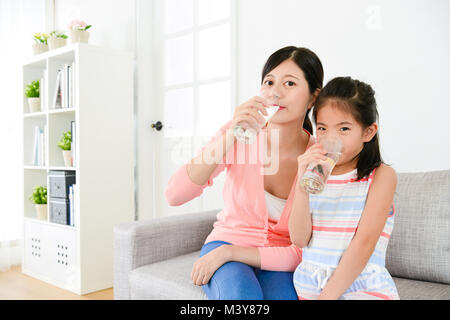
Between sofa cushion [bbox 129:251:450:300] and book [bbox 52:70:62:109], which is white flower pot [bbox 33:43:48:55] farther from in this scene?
sofa cushion [bbox 129:251:450:300]

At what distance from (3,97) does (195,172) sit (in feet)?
8.43

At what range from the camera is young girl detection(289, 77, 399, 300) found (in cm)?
91

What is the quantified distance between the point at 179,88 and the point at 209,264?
180 centimetres

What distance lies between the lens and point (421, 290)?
1.16 m

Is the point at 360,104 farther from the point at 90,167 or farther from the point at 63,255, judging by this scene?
the point at 63,255

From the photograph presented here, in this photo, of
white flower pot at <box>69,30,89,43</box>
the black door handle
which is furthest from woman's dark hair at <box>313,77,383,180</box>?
white flower pot at <box>69,30,89,43</box>

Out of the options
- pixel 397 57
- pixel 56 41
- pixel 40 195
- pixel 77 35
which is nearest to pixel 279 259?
pixel 397 57

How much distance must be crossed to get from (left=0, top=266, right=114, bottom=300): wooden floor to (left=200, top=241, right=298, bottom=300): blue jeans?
1.49 m

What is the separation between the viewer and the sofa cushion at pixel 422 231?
1221 mm

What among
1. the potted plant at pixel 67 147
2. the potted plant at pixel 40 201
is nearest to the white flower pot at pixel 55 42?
the potted plant at pixel 67 147

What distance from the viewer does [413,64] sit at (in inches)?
60.6
